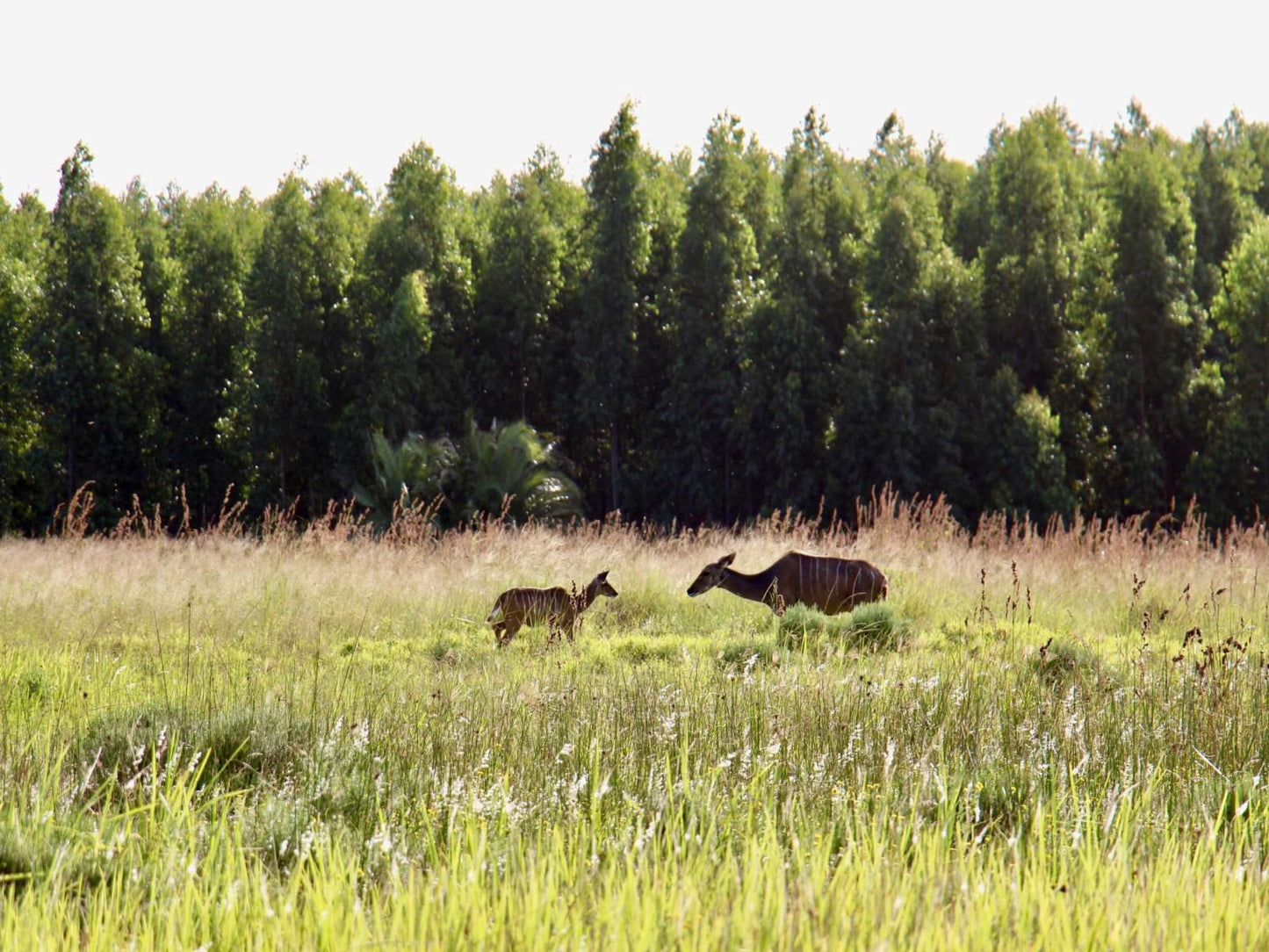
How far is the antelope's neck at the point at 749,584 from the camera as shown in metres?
8.52

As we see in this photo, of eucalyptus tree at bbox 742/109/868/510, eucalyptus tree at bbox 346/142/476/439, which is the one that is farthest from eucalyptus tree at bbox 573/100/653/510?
eucalyptus tree at bbox 346/142/476/439

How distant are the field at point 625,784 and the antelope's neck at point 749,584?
0.98 ft

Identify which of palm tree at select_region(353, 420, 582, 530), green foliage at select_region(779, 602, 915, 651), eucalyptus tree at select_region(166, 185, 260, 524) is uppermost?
eucalyptus tree at select_region(166, 185, 260, 524)

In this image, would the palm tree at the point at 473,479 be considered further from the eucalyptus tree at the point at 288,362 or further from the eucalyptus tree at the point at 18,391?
the eucalyptus tree at the point at 18,391

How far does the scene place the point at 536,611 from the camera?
8070 mm

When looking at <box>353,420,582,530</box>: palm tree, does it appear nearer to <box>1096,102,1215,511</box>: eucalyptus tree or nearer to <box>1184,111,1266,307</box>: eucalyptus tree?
<box>1096,102,1215,511</box>: eucalyptus tree

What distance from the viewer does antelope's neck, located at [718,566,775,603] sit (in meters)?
8.52

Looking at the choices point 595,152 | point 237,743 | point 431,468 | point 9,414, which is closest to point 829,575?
point 237,743

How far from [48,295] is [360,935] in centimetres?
3226

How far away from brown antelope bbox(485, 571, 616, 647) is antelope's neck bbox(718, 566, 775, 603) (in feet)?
3.44

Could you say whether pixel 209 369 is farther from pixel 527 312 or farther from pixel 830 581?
pixel 830 581

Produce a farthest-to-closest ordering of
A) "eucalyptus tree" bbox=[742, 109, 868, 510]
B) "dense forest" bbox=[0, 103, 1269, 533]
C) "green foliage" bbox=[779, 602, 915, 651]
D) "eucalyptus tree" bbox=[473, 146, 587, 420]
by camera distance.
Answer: "eucalyptus tree" bbox=[473, 146, 587, 420] < "eucalyptus tree" bbox=[742, 109, 868, 510] < "dense forest" bbox=[0, 103, 1269, 533] < "green foliage" bbox=[779, 602, 915, 651]

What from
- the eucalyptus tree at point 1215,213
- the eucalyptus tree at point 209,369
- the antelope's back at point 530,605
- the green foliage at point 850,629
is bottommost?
the green foliage at point 850,629

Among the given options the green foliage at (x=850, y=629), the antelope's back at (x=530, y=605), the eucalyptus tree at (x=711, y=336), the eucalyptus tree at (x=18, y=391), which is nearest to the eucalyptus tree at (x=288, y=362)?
the eucalyptus tree at (x=18, y=391)
